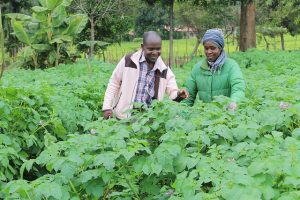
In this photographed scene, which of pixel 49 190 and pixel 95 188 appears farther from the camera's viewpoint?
pixel 95 188

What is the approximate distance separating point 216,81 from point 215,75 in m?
0.06

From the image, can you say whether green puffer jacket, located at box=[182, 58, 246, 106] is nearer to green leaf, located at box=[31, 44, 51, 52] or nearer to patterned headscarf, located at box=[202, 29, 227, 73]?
patterned headscarf, located at box=[202, 29, 227, 73]

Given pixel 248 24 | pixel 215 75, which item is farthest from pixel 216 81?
pixel 248 24

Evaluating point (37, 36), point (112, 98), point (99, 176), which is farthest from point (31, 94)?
point (37, 36)

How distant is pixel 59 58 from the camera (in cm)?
1664

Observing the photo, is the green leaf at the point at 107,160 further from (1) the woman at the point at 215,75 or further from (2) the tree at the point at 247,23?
(2) the tree at the point at 247,23

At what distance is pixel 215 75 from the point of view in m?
4.82

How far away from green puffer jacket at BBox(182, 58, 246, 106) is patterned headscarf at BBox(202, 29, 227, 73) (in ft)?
0.18

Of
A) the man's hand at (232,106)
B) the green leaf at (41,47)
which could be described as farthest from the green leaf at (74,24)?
the man's hand at (232,106)

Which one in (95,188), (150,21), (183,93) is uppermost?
(150,21)

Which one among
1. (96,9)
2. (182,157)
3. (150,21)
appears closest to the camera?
(182,157)

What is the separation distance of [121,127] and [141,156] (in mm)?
433

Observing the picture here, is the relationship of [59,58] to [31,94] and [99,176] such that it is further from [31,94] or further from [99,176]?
[99,176]

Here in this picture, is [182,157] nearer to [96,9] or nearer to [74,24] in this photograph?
[74,24]
